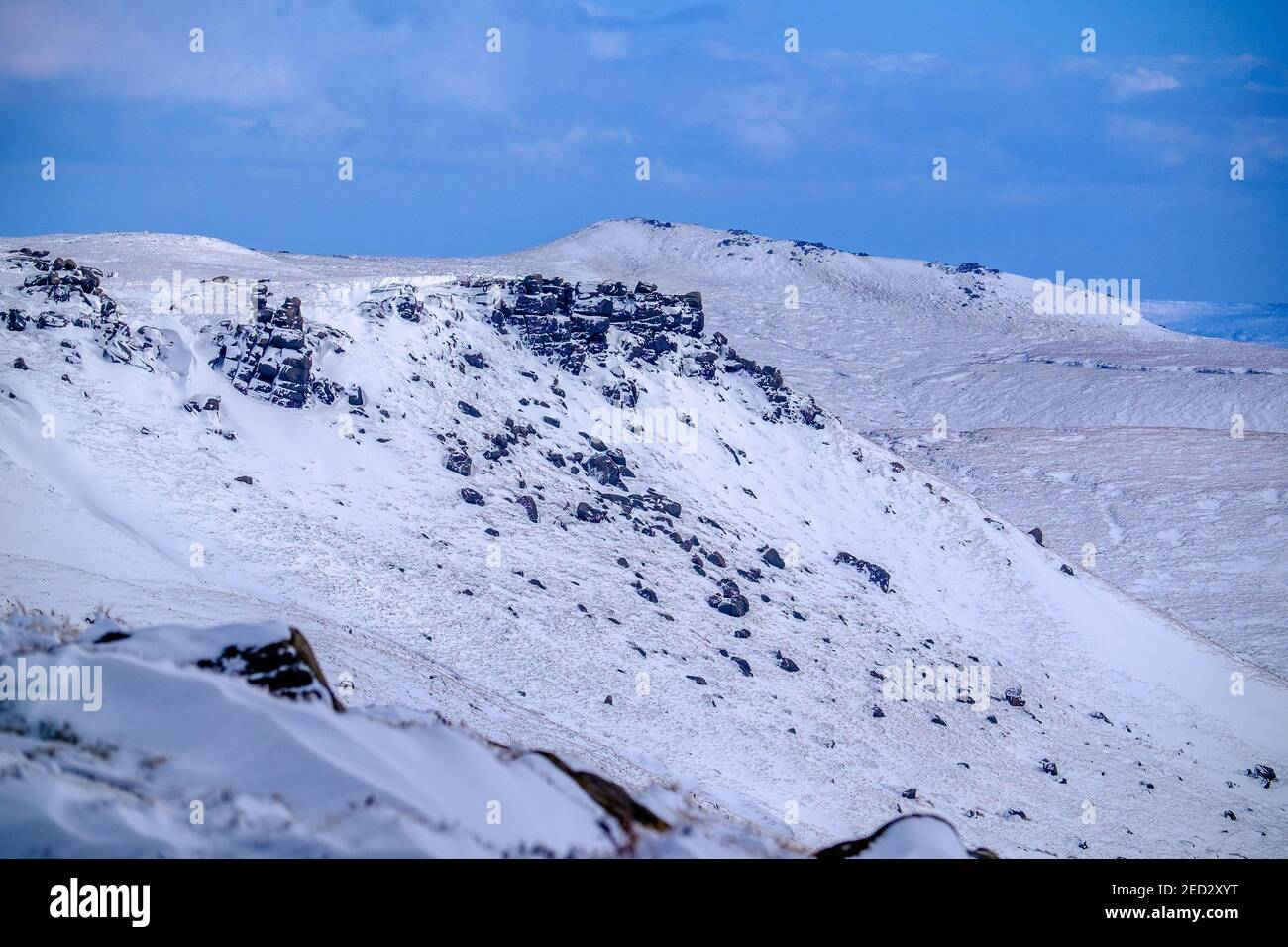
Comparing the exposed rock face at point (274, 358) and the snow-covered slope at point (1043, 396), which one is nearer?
the exposed rock face at point (274, 358)

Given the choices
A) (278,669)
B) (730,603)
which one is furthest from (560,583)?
(278,669)

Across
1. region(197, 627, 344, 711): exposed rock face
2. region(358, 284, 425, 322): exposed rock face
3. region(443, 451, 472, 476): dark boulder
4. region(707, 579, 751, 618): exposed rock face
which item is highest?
region(358, 284, 425, 322): exposed rock face

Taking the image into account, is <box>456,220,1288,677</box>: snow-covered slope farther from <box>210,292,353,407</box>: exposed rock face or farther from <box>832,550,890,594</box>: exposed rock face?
<box>210,292,353,407</box>: exposed rock face

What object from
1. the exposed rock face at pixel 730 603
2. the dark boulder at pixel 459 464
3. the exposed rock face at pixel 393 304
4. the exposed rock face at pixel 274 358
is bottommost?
the exposed rock face at pixel 730 603

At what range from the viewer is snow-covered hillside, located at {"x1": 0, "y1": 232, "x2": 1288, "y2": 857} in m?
12.8

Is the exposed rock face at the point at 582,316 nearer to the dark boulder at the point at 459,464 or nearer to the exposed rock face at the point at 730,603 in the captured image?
the dark boulder at the point at 459,464

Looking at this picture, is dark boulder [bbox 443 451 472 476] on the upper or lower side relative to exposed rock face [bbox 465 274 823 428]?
lower

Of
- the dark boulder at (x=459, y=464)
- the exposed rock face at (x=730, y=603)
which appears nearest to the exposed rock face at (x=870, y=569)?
the exposed rock face at (x=730, y=603)

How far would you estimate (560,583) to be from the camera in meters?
31.1

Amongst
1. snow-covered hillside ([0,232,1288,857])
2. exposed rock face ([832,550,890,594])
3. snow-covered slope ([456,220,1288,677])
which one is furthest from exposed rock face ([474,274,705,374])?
snow-covered slope ([456,220,1288,677])

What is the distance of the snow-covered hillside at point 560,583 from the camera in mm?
12835

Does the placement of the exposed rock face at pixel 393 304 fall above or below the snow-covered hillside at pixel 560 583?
above

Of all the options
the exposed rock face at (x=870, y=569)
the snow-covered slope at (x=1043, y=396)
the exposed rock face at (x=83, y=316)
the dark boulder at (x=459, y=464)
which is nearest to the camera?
the exposed rock face at (x=83, y=316)
